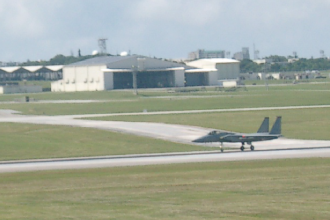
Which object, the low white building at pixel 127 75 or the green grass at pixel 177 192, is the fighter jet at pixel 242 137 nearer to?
the green grass at pixel 177 192

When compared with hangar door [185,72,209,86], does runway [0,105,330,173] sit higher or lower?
lower

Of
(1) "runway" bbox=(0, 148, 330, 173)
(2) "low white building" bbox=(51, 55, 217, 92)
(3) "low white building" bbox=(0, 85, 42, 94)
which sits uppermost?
(2) "low white building" bbox=(51, 55, 217, 92)

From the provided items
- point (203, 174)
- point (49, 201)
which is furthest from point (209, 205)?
point (203, 174)

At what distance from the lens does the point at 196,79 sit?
18850cm

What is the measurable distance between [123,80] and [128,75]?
218 centimetres

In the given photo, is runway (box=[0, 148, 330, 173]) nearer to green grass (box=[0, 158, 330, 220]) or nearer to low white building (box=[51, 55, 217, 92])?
green grass (box=[0, 158, 330, 220])

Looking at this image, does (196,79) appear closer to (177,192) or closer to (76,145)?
(76,145)

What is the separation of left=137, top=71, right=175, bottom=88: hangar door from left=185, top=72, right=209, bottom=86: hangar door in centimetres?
665

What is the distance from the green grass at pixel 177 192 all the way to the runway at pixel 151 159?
2.30 meters

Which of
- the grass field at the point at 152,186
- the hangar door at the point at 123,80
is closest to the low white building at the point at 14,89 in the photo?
Answer: the hangar door at the point at 123,80

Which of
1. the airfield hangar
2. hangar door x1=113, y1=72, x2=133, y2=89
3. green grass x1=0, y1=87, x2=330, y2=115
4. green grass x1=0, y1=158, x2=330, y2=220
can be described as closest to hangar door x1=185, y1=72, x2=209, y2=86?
the airfield hangar

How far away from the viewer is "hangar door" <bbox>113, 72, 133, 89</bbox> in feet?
578

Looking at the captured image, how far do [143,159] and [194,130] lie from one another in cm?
2011

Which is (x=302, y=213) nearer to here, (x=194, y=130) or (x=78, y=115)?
(x=194, y=130)
